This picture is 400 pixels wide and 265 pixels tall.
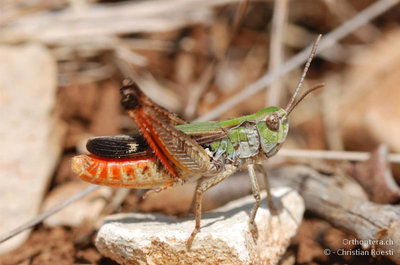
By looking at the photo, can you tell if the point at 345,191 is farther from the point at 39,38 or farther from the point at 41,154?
the point at 39,38

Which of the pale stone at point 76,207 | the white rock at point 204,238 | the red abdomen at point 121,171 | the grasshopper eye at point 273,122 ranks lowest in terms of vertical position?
the pale stone at point 76,207

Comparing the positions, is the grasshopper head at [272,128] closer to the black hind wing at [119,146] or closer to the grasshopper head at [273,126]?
the grasshopper head at [273,126]

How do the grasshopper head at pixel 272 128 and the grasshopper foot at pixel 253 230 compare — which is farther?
the grasshopper head at pixel 272 128

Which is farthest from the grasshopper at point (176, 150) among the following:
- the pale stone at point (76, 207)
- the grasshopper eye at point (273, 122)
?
the pale stone at point (76, 207)

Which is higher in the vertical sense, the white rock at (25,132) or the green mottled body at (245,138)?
the green mottled body at (245,138)

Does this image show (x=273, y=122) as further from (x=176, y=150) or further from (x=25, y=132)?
(x=25, y=132)

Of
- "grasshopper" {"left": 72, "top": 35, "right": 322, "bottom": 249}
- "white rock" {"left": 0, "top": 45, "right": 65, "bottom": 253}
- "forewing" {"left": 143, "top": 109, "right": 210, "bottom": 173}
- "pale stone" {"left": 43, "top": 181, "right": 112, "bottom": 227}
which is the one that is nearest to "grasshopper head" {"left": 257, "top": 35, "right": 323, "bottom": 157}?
"grasshopper" {"left": 72, "top": 35, "right": 322, "bottom": 249}

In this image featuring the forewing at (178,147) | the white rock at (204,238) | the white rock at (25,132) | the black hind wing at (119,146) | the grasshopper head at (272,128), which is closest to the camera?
the white rock at (204,238)

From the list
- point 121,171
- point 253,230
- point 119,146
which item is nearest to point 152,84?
point 119,146

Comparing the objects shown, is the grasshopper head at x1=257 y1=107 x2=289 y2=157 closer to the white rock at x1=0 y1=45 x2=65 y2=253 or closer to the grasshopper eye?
the grasshopper eye
